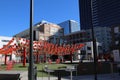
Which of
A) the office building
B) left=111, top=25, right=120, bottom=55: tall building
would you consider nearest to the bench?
the office building

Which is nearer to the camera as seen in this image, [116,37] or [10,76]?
[10,76]

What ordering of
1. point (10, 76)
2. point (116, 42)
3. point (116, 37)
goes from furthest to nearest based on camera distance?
point (116, 42) < point (116, 37) < point (10, 76)

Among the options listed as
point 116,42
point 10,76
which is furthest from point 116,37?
point 10,76

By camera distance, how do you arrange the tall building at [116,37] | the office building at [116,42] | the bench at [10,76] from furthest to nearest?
the tall building at [116,37], the office building at [116,42], the bench at [10,76]

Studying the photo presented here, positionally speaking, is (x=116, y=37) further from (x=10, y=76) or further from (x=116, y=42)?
(x=10, y=76)

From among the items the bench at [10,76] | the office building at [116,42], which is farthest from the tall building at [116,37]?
the bench at [10,76]

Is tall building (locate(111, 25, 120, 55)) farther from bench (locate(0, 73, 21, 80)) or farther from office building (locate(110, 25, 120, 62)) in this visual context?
bench (locate(0, 73, 21, 80))

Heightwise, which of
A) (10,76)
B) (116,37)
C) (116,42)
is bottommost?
(10,76)

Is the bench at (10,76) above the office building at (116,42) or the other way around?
the other way around

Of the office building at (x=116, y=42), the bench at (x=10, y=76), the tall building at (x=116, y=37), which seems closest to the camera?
the bench at (x=10, y=76)

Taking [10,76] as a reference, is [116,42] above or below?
above

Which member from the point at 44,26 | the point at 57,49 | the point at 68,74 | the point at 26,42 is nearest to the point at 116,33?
the point at 57,49

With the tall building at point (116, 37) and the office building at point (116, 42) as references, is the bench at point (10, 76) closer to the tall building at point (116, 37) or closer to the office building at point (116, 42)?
the office building at point (116, 42)

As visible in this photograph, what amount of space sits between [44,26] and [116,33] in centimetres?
9154
